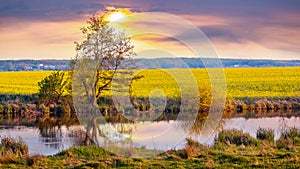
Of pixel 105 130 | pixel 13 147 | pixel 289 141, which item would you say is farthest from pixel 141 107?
pixel 289 141

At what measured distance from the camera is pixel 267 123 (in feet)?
90.4

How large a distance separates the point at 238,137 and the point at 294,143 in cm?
215

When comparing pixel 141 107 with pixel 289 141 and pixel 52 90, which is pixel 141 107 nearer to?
pixel 52 90

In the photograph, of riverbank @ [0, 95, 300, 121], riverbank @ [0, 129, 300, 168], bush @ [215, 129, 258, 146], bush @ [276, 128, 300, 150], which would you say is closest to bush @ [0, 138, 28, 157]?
riverbank @ [0, 129, 300, 168]

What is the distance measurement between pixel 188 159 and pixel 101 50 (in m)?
18.8

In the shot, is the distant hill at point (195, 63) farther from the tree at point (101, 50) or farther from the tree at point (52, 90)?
the tree at point (52, 90)

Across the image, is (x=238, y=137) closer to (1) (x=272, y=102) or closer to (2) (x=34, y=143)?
(2) (x=34, y=143)

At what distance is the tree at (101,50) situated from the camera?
1240 inches

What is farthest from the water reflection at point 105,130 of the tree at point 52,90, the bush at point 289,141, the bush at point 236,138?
the tree at point 52,90

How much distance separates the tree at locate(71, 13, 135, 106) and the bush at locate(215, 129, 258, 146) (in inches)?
532

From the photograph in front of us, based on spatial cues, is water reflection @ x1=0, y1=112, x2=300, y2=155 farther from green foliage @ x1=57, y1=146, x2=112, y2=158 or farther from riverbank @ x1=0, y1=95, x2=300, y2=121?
green foliage @ x1=57, y1=146, x2=112, y2=158

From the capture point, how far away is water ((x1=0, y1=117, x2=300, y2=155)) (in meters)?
19.4

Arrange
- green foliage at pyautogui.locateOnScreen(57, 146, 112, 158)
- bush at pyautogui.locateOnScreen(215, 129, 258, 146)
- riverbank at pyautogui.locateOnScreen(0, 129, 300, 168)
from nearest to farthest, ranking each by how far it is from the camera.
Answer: riverbank at pyautogui.locateOnScreen(0, 129, 300, 168)
green foliage at pyautogui.locateOnScreen(57, 146, 112, 158)
bush at pyautogui.locateOnScreen(215, 129, 258, 146)

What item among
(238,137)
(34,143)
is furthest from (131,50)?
(238,137)
